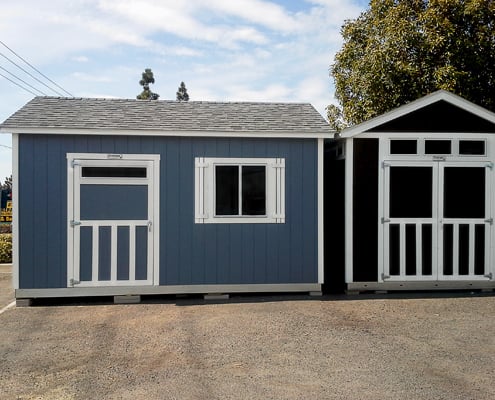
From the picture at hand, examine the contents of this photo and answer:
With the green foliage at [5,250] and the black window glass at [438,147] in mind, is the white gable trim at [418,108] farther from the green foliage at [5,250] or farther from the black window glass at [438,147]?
the green foliage at [5,250]

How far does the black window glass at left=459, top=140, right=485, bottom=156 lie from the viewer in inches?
326

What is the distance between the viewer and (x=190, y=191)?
7.78m

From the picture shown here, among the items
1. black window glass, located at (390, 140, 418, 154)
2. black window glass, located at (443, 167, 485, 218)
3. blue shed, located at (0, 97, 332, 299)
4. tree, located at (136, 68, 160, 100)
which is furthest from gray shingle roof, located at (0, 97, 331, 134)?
tree, located at (136, 68, 160, 100)

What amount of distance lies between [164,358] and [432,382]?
2.46 m

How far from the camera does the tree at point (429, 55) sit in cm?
1250

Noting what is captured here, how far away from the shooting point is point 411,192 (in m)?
8.20

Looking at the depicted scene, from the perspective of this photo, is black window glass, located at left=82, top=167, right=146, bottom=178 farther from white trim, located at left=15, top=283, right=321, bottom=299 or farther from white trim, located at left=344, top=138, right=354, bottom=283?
white trim, located at left=344, top=138, right=354, bottom=283

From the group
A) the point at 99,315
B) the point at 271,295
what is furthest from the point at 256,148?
the point at 99,315

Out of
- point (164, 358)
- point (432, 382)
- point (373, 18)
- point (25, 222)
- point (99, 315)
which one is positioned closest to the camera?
point (432, 382)

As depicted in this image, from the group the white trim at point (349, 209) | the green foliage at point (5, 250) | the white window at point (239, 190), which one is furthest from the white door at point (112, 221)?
the green foliage at point (5, 250)

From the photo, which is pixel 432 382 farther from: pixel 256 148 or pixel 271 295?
pixel 256 148

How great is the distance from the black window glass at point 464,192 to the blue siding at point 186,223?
2.19 m

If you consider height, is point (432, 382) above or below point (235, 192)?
below

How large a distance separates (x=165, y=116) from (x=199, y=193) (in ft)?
4.78
